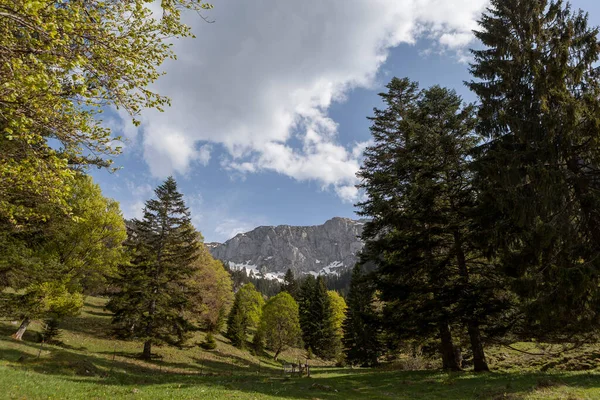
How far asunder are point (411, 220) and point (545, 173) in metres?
6.98

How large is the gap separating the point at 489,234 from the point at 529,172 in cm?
315

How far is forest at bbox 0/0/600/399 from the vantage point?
20.6 feet

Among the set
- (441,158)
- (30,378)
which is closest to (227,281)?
(30,378)

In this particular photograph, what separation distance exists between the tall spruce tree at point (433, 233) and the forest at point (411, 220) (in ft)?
0.32

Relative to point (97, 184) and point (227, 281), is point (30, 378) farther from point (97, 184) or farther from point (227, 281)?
point (227, 281)

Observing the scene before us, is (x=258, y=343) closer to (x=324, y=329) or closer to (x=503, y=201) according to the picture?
(x=324, y=329)

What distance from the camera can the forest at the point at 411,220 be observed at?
6.27 metres

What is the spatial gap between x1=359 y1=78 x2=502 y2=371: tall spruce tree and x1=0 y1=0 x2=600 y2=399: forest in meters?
0.10

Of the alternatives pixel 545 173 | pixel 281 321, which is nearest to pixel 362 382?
pixel 545 173

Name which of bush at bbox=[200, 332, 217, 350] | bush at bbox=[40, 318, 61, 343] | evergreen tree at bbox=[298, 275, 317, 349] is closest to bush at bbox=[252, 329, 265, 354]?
bush at bbox=[200, 332, 217, 350]

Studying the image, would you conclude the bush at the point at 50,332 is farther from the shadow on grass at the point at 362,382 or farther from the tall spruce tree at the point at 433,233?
the tall spruce tree at the point at 433,233

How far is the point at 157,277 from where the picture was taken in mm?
25109

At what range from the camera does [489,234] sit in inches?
523

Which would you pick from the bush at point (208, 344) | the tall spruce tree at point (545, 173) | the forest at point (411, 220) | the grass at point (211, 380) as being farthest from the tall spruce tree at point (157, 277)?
the tall spruce tree at point (545, 173)
